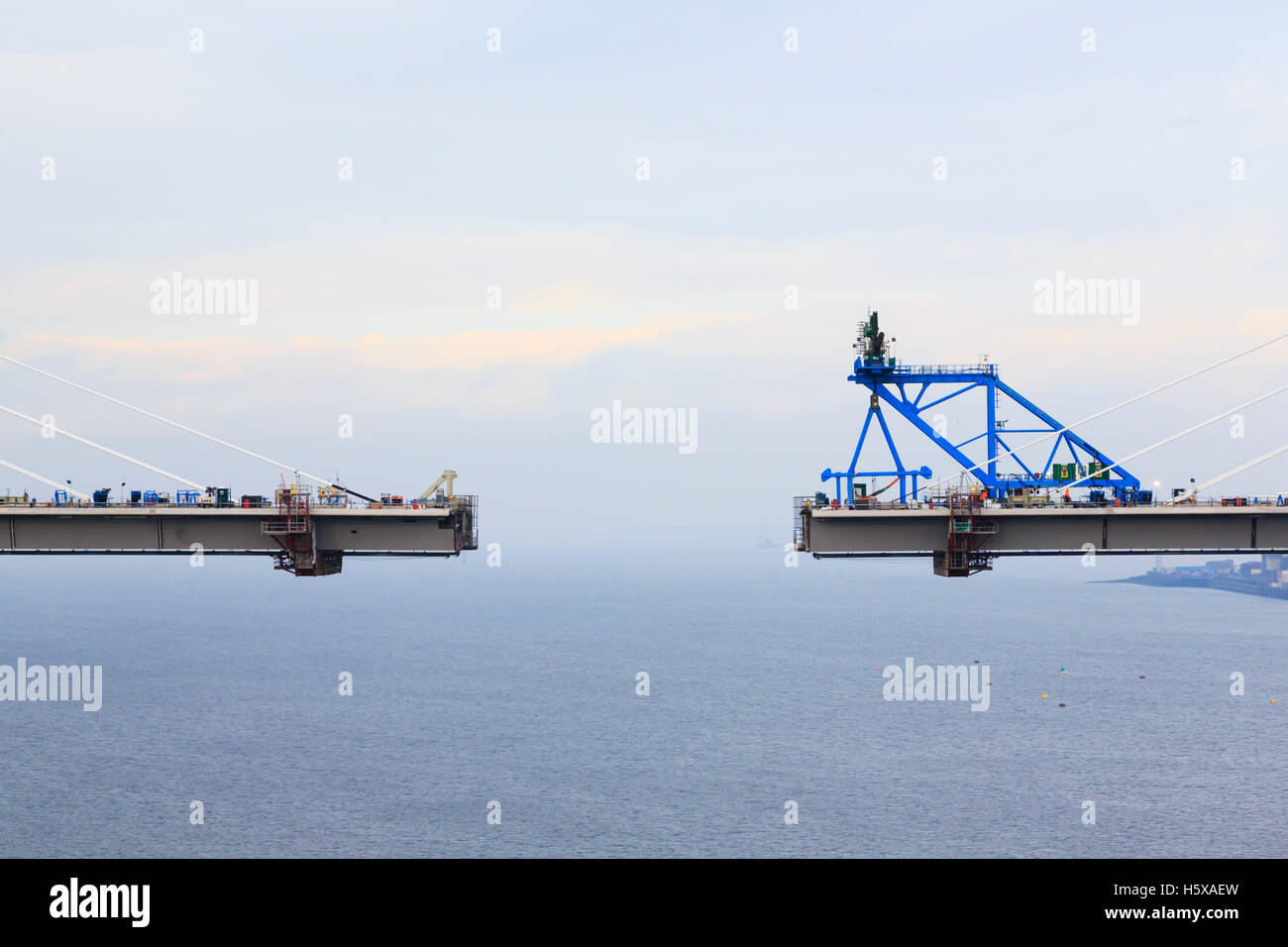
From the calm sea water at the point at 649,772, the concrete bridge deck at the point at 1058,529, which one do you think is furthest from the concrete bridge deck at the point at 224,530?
the calm sea water at the point at 649,772

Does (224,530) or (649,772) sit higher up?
(224,530)

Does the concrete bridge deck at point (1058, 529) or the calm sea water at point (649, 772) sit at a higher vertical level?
the concrete bridge deck at point (1058, 529)

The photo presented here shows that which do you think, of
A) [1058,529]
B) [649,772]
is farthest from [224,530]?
[649,772]

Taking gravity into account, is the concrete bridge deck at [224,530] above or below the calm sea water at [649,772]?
above

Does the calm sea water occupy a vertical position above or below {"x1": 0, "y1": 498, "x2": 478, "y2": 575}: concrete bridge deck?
below

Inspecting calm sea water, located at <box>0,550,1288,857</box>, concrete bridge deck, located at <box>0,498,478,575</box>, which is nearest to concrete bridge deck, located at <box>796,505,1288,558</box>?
concrete bridge deck, located at <box>0,498,478,575</box>

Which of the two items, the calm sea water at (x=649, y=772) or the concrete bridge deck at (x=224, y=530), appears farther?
the calm sea water at (x=649, y=772)

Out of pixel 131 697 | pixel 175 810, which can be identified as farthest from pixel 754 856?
pixel 131 697

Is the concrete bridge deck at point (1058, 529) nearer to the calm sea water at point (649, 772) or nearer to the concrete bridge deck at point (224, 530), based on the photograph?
the concrete bridge deck at point (224, 530)

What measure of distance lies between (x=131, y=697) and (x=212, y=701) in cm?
1522

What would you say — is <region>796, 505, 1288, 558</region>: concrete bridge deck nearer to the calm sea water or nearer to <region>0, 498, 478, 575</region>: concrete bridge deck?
<region>0, 498, 478, 575</region>: concrete bridge deck

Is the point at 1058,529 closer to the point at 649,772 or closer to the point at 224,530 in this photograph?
the point at 224,530
